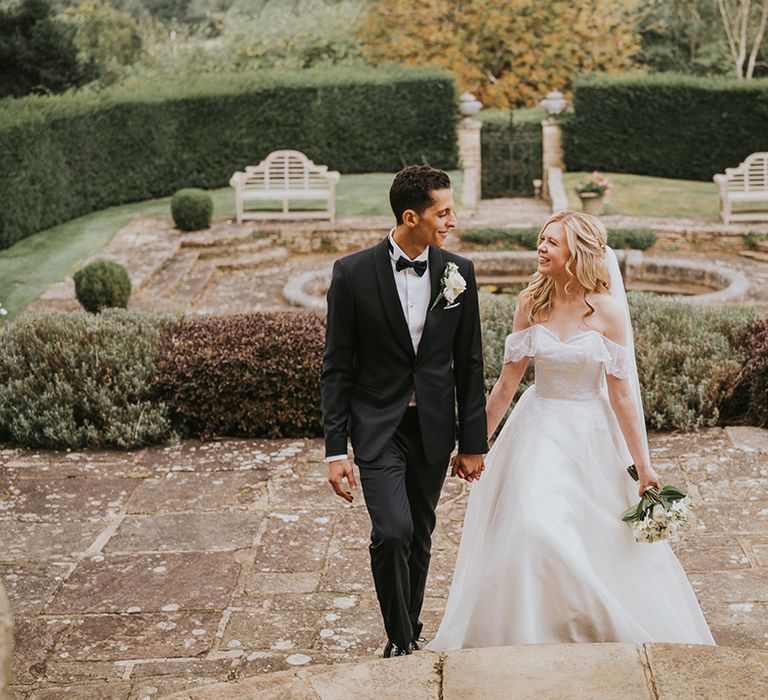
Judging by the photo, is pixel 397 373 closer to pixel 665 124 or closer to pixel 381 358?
pixel 381 358

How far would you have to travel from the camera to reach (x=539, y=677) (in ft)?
10.5

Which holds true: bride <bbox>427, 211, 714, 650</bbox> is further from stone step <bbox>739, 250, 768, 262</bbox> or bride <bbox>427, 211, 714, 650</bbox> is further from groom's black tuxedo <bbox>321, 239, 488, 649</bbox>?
stone step <bbox>739, 250, 768, 262</bbox>

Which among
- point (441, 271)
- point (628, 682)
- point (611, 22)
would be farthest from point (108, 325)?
point (611, 22)

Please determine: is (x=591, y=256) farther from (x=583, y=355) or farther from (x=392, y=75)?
(x=392, y=75)

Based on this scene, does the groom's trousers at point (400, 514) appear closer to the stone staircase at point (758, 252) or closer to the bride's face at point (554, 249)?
the bride's face at point (554, 249)

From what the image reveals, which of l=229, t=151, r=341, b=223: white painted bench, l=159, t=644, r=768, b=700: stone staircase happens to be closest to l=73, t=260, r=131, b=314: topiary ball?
l=229, t=151, r=341, b=223: white painted bench

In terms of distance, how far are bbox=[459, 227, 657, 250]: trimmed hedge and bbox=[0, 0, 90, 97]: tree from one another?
9.79 m

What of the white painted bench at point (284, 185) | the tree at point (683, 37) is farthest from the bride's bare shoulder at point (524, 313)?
the tree at point (683, 37)

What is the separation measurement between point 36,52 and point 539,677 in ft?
68.7

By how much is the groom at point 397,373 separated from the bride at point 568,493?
0.91 ft

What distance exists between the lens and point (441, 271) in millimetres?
4227

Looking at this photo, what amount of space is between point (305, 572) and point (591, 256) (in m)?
2.16

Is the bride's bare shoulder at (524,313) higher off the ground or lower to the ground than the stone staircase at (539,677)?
higher

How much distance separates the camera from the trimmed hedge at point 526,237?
15.7 metres
